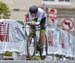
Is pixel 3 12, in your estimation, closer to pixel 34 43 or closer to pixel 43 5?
pixel 43 5

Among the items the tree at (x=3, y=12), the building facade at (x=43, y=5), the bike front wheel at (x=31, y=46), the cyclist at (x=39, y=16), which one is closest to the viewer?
the cyclist at (x=39, y=16)

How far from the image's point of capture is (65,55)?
19.3 metres

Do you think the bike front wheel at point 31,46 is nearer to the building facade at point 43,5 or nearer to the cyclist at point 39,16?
the cyclist at point 39,16

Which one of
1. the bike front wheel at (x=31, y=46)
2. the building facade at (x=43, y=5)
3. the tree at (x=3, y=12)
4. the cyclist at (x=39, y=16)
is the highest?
the cyclist at (x=39, y=16)

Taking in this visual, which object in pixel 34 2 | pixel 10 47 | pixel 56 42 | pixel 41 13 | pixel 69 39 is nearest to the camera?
pixel 41 13

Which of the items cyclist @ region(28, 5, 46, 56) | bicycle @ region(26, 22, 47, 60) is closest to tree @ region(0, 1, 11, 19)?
bicycle @ region(26, 22, 47, 60)

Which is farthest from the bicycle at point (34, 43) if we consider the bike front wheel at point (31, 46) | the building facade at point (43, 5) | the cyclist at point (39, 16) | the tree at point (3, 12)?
the building facade at point (43, 5)

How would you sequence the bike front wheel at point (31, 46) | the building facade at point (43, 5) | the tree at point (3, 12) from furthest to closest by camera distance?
1. the building facade at point (43, 5)
2. the tree at point (3, 12)
3. the bike front wheel at point (31, 46)

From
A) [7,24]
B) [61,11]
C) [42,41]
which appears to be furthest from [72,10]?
[42,41]

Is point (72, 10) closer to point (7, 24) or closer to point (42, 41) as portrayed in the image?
point (7, 24)

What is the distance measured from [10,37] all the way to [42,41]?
341 centimetres

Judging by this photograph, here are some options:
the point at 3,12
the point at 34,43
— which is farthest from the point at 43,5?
the point at 34,43

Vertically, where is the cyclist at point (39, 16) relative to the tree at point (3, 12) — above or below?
above

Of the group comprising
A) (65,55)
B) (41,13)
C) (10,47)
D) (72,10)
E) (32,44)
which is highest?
(41,13)
